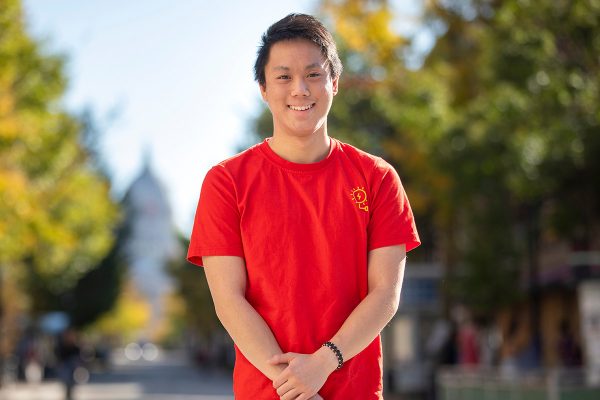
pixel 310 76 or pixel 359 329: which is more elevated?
pixel 310 76

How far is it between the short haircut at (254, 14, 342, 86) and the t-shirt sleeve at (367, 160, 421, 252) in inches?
12.9

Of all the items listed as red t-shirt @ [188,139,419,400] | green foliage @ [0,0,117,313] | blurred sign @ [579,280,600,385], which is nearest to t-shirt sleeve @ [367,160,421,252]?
red t-shirt @ [188,139,419,400]

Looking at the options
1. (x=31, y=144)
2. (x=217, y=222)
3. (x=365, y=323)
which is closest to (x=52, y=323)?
(x=31, y=144)

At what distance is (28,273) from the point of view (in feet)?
162

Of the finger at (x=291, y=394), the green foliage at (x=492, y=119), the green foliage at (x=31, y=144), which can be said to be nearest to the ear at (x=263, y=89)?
the finger at (x=291, y=394)

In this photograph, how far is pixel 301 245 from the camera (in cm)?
280

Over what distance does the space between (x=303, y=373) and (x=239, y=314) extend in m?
0.22

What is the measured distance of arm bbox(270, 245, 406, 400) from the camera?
2684mm

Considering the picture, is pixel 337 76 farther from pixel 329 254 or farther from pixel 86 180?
pixel 86 180

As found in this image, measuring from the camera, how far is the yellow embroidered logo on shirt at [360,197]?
288 cm

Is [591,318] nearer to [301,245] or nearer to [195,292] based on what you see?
[301,245]

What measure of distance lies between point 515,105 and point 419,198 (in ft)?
30.1

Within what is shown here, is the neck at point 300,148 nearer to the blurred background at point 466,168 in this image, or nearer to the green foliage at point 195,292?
the blurred background at point 466,168

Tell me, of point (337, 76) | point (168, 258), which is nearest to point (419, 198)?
point (337, 76)
